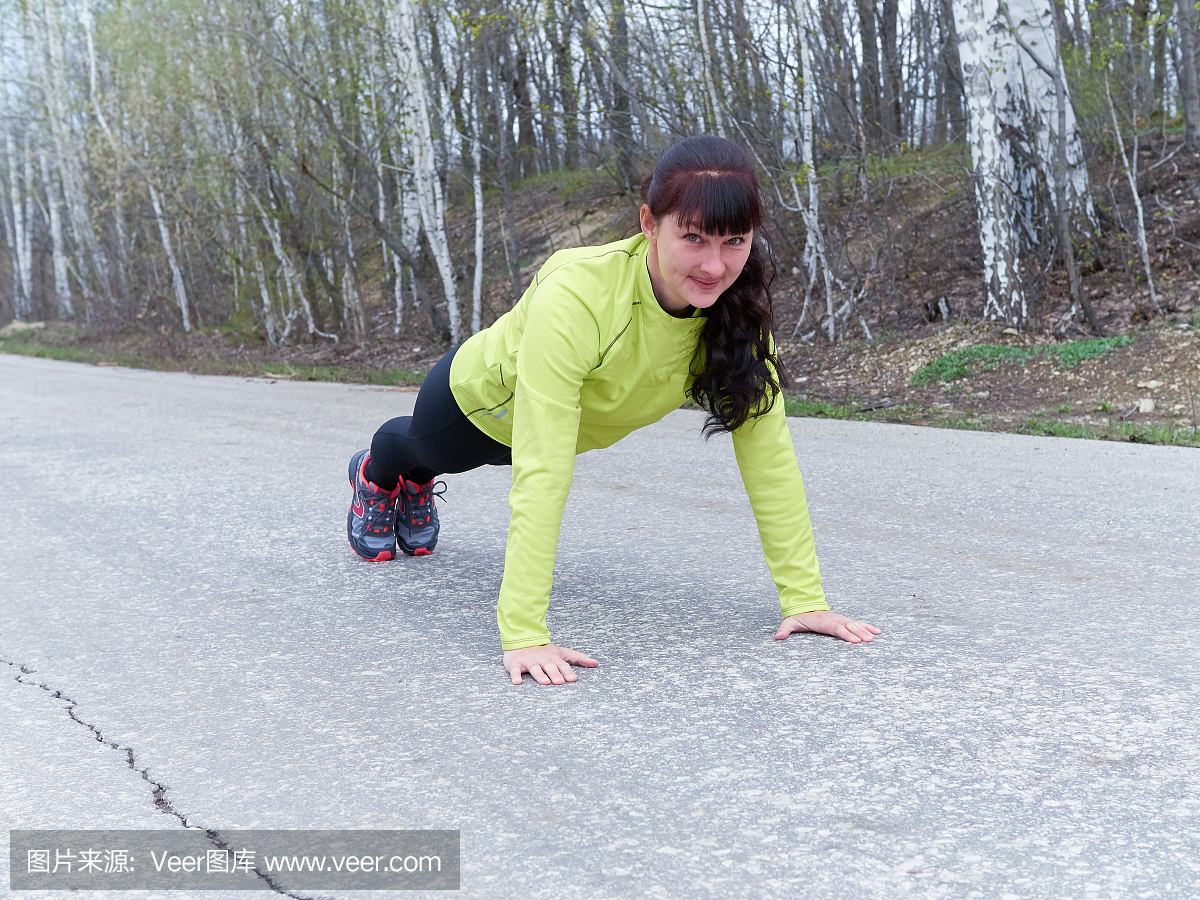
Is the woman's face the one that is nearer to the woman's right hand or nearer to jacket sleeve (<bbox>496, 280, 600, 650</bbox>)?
jacket sleeve (<bbox>496, 280, 600, 650</bbox>)

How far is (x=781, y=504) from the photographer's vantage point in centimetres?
314

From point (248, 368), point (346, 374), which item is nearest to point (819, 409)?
point (346, 374)

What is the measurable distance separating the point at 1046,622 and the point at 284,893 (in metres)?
2.36

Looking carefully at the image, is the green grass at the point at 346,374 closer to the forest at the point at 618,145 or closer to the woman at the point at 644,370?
the forest at the point at 618,145

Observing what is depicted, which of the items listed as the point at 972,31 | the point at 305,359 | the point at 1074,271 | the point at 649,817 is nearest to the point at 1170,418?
the point at 1074,271

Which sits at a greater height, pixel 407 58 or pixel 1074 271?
pixel 407 58

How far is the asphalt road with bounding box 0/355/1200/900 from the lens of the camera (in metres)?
1.98

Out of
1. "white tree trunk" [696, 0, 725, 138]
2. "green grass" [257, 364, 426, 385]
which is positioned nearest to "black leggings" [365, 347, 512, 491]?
"green grass" [257, 364, 426, 385]

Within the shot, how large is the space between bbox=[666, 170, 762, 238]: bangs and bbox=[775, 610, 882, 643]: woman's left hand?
3.89ft

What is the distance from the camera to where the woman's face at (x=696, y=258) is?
8.79ft

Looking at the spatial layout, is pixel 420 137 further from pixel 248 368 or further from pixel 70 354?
pixel 70 354

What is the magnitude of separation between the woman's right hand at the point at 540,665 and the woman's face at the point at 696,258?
3.36ft

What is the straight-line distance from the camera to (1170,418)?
24.1 feet

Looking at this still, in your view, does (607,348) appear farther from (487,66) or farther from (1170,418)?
(487,66)
